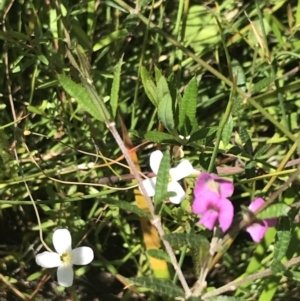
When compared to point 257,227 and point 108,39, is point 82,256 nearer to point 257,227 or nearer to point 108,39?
point 257,227

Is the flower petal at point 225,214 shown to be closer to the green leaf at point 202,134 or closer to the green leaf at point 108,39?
the green leaf at point 202,134

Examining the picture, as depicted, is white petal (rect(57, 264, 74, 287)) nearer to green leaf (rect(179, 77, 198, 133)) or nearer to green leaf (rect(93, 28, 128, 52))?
green leaf (rect(179, 77, 198, 133))

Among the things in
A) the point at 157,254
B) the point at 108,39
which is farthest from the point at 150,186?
the point at 108,39

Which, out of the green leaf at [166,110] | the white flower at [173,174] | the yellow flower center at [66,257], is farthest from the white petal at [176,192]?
the yellow flower center at [66,257]

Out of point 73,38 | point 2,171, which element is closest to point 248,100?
point 73,38

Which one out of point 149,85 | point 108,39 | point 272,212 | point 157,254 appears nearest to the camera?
point 272,212

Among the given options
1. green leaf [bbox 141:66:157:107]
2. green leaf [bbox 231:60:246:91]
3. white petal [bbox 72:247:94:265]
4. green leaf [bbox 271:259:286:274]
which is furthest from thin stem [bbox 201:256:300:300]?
green leaf [bbox 231:60:246:91]
